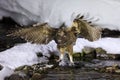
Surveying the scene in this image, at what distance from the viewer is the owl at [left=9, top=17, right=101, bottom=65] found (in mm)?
6711

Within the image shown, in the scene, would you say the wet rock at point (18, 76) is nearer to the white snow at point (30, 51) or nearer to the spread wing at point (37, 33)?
the white snow at point (30, 51)

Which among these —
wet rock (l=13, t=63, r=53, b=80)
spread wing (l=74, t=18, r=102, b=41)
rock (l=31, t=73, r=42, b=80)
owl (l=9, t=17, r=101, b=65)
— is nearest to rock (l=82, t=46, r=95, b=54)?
wet rock (l=13, t=63, r=53, b=80)

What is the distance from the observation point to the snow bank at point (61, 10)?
34.6 ft

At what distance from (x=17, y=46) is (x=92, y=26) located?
107 inches

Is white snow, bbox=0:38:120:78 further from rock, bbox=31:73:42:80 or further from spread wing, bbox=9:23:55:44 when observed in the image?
spread wing, bbox=9:23:55:44

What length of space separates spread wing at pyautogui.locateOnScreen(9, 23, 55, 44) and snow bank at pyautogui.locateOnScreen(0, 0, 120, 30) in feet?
9.96

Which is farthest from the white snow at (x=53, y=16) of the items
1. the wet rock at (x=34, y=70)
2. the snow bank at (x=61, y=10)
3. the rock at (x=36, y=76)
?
the rock at (x=36, y=76)

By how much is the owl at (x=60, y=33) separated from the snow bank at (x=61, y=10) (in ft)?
9.47

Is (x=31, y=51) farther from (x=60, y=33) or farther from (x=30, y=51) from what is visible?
(x=60, y=33)

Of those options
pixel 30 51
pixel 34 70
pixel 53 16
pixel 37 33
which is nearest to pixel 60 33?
pixel 37 33

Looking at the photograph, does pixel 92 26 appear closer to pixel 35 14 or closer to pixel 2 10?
pixel 35 14

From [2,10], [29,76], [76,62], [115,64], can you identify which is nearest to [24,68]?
[29,76]

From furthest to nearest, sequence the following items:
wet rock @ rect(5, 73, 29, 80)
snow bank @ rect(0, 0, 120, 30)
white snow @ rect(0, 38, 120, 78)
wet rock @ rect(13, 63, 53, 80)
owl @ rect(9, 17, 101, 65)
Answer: snow bank @ rect(0, 0, 120, 30) → white snow @ rect(0, 38, 120, 78) → wet rock @ rect(13, 63, 53, 80) → owl @ rect(9, 17, 101, 65) → wet rock @ rect(5, 73, 29, 80)

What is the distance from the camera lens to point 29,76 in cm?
684
